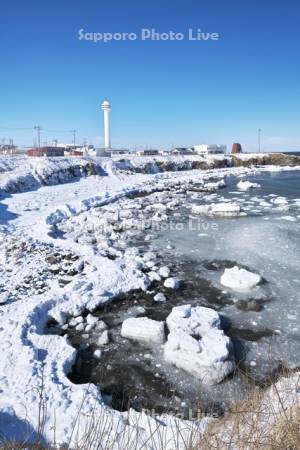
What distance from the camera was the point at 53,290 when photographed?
654 cm

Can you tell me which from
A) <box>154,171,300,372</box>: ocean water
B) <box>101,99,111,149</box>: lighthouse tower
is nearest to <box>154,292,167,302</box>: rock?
<box>154,171,300,372</box>: ocean water

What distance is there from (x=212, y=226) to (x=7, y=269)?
23.7 feet

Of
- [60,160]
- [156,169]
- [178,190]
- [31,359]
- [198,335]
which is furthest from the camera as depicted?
[156,169]

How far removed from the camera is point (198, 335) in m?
5.09

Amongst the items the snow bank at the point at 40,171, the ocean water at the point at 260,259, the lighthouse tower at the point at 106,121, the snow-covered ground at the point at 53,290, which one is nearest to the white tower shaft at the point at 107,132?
the lighthouse tower at the point at 106,121

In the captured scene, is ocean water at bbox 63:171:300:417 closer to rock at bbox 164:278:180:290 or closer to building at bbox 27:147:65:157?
rock at bbox 164:278:180:290

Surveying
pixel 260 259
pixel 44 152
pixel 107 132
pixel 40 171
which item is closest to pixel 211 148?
pixel 107 132

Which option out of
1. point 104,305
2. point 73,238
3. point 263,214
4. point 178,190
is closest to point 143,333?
point 104,305

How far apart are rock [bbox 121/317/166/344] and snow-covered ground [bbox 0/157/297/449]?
3.03ft

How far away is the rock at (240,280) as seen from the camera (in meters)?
6.89

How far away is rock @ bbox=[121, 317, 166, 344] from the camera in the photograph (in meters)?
5.10

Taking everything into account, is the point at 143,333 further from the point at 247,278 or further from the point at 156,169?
the point at 156,169

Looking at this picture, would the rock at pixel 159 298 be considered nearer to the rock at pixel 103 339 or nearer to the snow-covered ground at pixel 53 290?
the snow-covered ground at pixel 53 290

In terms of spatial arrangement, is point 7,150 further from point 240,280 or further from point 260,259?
point 240,280
